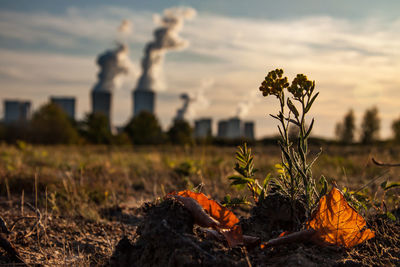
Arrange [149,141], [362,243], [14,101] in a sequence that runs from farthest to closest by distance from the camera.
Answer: [14,101]
[149,141]
[362,243]

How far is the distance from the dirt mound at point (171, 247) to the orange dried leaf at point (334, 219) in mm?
486

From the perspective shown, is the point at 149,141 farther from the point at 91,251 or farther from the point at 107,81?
the point at 107,81

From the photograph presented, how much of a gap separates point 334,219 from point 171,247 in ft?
3.15

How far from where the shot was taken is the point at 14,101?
197875 mm

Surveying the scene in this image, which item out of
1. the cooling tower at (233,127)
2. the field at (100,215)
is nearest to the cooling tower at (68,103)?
the cooling tower at (233,127)

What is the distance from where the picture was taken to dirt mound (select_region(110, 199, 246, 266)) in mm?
1822

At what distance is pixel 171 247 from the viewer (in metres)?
1.88

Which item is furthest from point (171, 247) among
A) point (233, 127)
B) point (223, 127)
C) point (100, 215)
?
point (233, 127)

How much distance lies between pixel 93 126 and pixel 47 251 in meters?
62.7

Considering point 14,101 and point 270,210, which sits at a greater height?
point 14,101

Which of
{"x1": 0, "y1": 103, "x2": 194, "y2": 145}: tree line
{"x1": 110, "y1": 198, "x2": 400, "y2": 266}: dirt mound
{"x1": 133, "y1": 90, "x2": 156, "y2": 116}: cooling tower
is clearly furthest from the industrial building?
{"x1": 110, "y1": 198, "x2": 400, "y2": 266}: dirt mound

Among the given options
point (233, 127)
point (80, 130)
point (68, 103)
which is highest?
point (68, 103)

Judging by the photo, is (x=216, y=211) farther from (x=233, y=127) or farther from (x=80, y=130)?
(x=233, y=127)

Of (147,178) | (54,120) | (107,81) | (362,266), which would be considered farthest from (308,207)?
(107,81)
